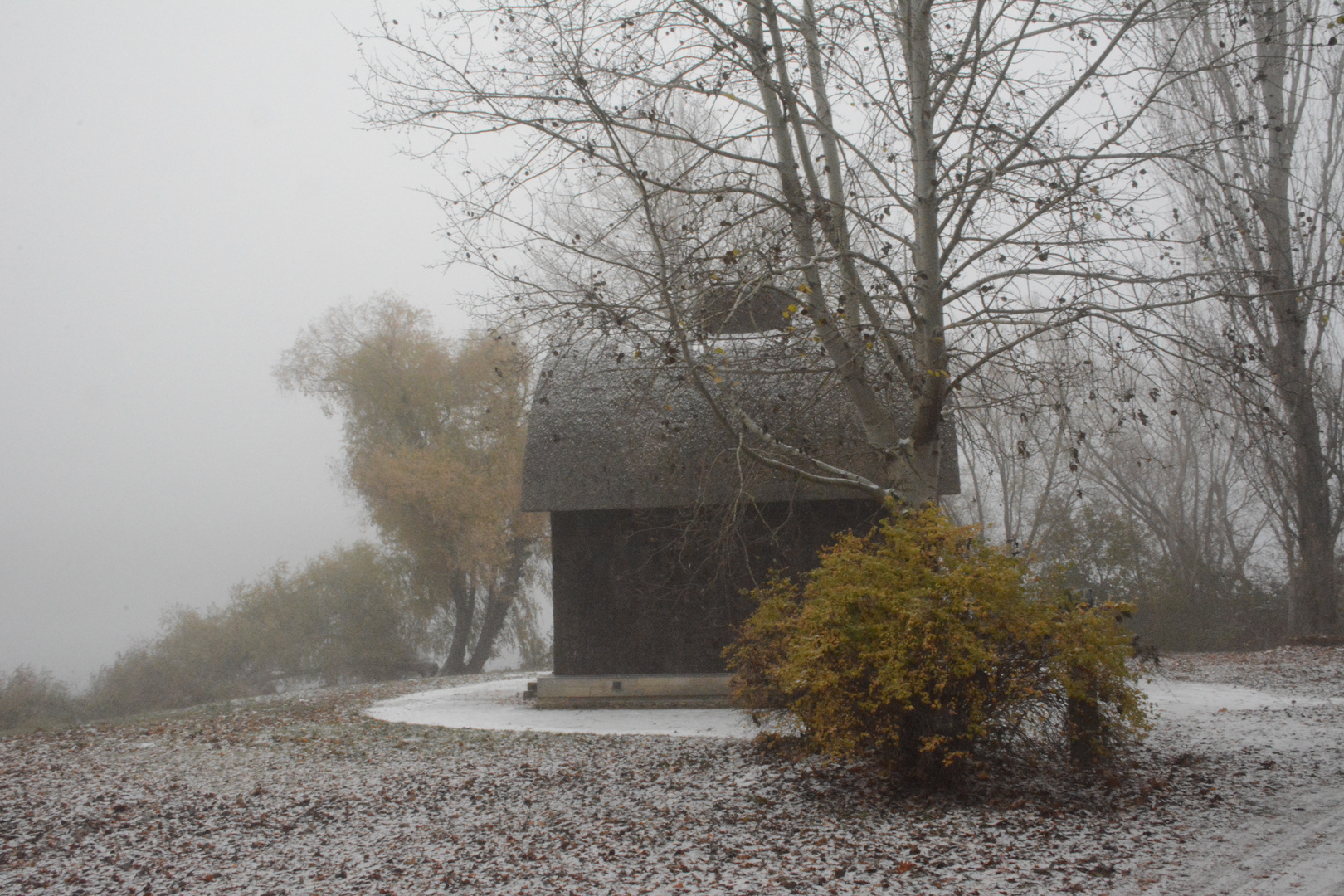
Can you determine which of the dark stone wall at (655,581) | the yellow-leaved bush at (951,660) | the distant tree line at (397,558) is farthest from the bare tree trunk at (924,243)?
the distant tree line at (397,558)

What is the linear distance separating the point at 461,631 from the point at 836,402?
51.5ft

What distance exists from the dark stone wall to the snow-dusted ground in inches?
114

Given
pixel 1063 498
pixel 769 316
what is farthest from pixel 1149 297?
pixel 1063 498

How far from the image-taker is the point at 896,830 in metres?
4.75

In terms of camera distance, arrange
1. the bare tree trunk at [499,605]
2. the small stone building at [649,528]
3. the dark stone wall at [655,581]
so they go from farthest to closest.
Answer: the bare tree trunk at [499,605]
the dark stone wall at [655,581]
the small stone building at [649,528]

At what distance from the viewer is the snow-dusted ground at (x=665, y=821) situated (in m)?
4.17

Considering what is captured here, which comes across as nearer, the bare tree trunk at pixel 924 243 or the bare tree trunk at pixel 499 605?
the bare tree trunk at pixel 924 243

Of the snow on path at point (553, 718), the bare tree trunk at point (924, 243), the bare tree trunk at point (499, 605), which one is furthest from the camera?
the bare tree trunk at point (499, 605)

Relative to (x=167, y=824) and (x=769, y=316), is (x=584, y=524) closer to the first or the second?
(x=769, y=316)

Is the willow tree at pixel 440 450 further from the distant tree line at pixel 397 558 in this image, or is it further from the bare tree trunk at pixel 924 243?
the bare tree trunk at pixel 924 243

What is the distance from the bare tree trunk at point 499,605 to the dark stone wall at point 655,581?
34.9 feet

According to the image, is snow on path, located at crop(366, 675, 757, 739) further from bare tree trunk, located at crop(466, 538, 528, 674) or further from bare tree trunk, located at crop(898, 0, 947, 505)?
bare tree trunk, located at crop(466, 538, 528, 674)

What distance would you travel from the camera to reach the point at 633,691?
1116cm

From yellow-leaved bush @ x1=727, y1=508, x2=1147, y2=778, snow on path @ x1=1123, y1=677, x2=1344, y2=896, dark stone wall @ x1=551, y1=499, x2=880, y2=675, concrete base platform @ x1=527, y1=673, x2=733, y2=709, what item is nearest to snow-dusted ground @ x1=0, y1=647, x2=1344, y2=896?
snow on path @ x1=1123, y1=677, x2=1344, y2=896
